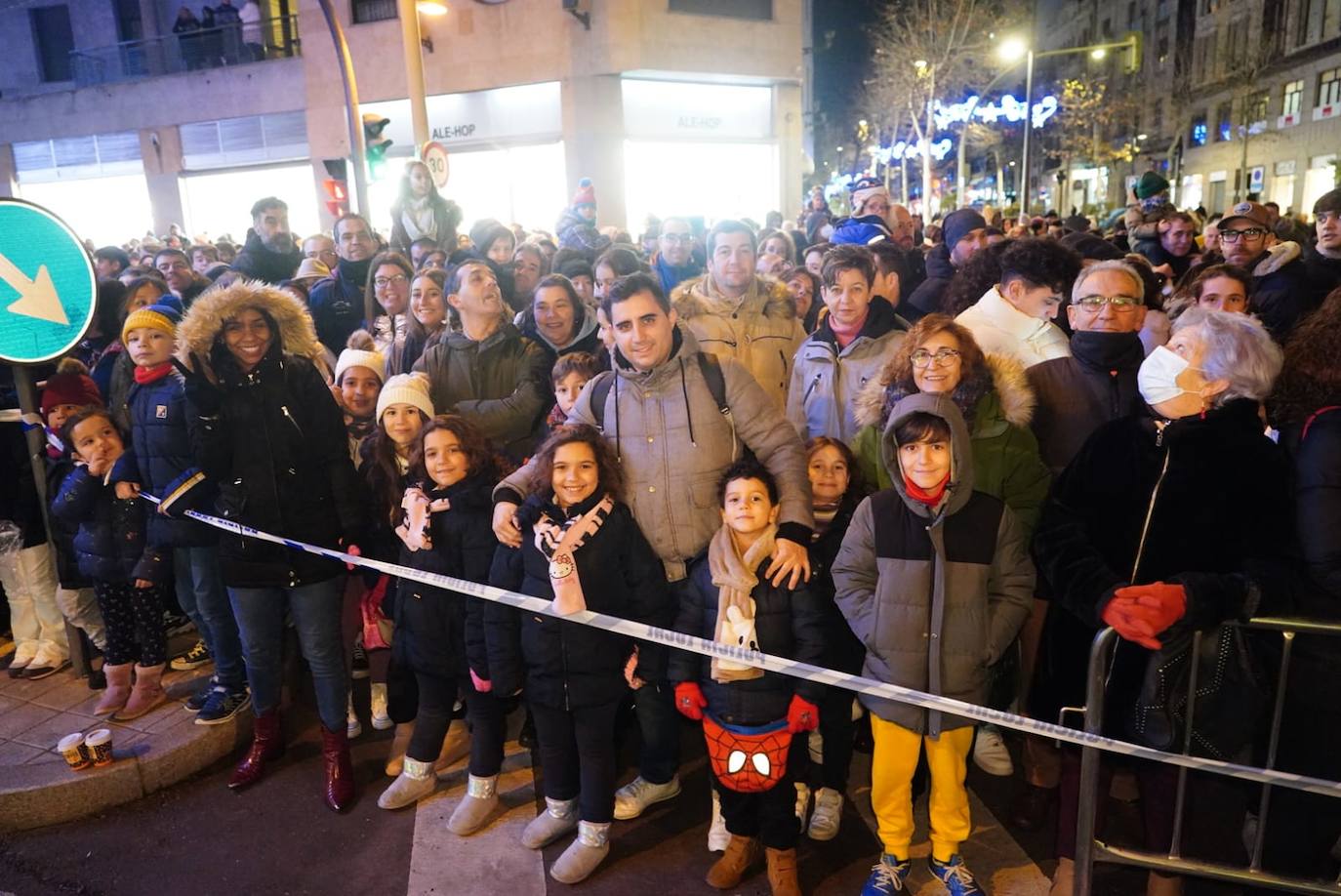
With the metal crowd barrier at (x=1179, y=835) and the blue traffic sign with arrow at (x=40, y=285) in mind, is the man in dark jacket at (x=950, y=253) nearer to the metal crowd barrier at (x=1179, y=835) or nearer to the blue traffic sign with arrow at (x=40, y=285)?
the metal crowd barrier at (x=1179, y=835)

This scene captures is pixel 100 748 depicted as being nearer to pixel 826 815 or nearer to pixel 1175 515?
pixel 826 815

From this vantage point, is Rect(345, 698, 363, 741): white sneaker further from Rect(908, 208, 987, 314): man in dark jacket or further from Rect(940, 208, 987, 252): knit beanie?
Rect(940, 208, 987, 252): knit beanie

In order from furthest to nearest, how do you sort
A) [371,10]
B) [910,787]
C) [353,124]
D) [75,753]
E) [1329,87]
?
1. [1329,87]
2. [371,10]
3. [353,124]
4. [75,753]
5. [910,787]

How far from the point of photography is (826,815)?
12.7 feet

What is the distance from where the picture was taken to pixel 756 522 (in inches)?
140

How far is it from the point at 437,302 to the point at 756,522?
280cm

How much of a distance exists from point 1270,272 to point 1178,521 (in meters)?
4.18

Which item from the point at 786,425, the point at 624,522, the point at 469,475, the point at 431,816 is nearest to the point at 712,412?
the point at 786,425

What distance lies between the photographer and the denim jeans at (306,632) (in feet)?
14.2

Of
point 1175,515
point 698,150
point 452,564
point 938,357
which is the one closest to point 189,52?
point 698,150

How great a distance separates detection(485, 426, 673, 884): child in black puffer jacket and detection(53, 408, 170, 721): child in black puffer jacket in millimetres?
2293

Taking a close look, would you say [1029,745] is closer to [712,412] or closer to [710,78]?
[712,412]

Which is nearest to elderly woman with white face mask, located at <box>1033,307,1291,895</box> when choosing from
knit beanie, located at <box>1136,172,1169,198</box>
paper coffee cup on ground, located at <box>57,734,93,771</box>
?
paper coffee cup on ground, located at <box>57,734,93,771</box>

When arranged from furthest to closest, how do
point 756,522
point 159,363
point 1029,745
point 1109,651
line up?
point 159,363 → point 1029,745 → point 756,522 → point 1109,651
